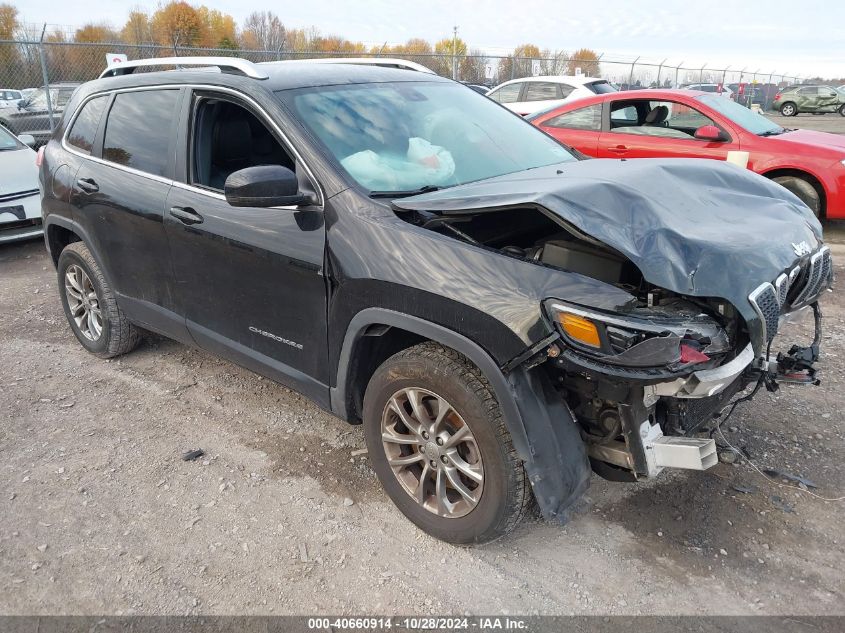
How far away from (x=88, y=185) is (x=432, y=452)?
2885mm

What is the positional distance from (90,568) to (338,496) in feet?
3.53

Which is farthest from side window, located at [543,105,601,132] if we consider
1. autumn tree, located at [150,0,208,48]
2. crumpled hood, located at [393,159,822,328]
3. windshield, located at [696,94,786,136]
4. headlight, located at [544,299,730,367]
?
autumn tree, located at [150,0,208,48]

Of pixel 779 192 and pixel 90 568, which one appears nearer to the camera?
pixel 90 568

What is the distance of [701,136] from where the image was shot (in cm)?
765

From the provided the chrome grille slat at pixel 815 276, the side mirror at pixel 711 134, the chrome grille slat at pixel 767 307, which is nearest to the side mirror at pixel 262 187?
the chrome grille slat at pixel 767 307

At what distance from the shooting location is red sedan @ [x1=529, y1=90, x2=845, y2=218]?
24.0 ft

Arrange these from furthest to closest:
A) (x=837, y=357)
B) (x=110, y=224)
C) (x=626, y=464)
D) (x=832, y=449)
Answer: (x=837, y=357) → (x=110, y=224) → (x=832, y=449) → (x=626, y=464)

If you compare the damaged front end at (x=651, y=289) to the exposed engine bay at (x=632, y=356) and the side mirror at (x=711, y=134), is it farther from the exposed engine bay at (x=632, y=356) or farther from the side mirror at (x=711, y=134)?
the side mirror at (x=711, y=134)

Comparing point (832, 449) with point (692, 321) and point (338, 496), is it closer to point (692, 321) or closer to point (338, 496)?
point (692, 321)

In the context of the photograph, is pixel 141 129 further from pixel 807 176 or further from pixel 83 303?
pixel 807 176

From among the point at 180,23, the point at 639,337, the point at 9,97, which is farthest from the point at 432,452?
the point at 180,23

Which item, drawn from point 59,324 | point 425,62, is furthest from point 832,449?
point 425,62

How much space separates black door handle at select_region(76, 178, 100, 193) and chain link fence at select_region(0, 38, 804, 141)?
953 centimetres

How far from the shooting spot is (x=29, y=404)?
13.8 ft
